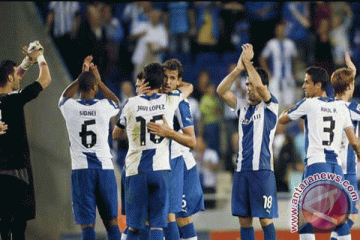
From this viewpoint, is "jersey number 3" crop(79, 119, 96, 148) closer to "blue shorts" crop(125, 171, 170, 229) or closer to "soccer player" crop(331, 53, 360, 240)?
"blue shorts" crop(125, 171, 170, 229)

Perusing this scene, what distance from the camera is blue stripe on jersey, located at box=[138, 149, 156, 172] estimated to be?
7445 mm

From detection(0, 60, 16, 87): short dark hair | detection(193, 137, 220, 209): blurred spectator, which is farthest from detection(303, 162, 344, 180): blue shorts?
detection(193, 137, 220, 209): blurred spectator

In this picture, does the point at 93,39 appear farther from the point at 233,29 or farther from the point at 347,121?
the point at 347,121

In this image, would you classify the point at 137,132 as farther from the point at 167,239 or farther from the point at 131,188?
the point at 167,239

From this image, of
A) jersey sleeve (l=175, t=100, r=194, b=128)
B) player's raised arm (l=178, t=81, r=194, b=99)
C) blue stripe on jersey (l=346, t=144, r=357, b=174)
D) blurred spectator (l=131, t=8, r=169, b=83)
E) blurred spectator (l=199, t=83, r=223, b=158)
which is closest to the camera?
jersey sleeve (l=175, t=100, r=194, b=128)

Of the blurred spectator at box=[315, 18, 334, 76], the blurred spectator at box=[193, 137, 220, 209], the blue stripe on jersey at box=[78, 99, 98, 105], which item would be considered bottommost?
the blurred spectator at box=[193, 137, 220, 209]

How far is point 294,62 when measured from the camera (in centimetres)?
1470

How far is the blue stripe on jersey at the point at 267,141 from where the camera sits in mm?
8102

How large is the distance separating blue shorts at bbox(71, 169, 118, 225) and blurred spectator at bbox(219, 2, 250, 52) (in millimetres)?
7746

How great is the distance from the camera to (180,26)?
49.4ft

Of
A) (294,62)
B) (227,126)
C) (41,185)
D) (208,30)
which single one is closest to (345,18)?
(294,62)

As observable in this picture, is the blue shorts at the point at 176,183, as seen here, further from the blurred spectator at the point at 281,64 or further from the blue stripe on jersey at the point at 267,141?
the blurred spectator at the point at 281,64

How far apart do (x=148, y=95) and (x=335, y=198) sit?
2.84m

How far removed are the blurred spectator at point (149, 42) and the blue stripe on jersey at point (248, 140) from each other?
21.7 ft
